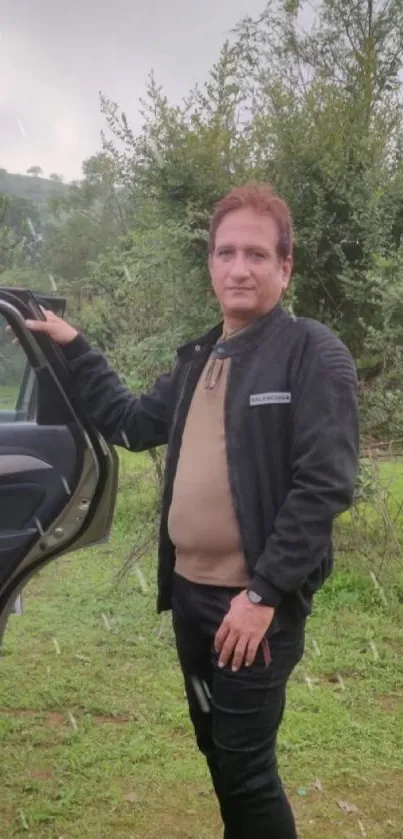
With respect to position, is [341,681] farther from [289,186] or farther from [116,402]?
[289,186]

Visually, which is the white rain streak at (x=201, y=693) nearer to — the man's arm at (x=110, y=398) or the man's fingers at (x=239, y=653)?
the man's fingers at (x=239, y=653)

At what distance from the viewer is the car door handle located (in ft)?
8.58

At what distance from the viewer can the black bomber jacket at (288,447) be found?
177 cm

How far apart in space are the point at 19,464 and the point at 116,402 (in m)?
0.41

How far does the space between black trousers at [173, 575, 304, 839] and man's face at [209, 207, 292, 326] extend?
2.15 feet

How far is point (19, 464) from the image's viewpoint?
8.66 feet

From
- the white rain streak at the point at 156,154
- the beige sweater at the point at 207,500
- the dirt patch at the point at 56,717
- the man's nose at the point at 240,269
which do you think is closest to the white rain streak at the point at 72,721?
the dirt patch at the point at 56,717

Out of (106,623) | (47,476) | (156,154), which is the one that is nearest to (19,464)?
(47,476)

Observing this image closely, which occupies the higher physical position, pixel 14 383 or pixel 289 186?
pixel 289 186

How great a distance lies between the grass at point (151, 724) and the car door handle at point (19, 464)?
3.86ft

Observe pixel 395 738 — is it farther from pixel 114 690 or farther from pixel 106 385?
pixel 106 385

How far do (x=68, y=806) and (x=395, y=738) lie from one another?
1.32 m

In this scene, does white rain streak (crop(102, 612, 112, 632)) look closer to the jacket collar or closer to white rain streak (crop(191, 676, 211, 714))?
white rain streak (crop(191, 676, 211, 714))

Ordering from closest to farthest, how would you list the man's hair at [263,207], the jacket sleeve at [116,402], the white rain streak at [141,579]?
the man's hair at [263,207]
the jacket sleeve at [116,402]
the white rain streak at [141,579]
